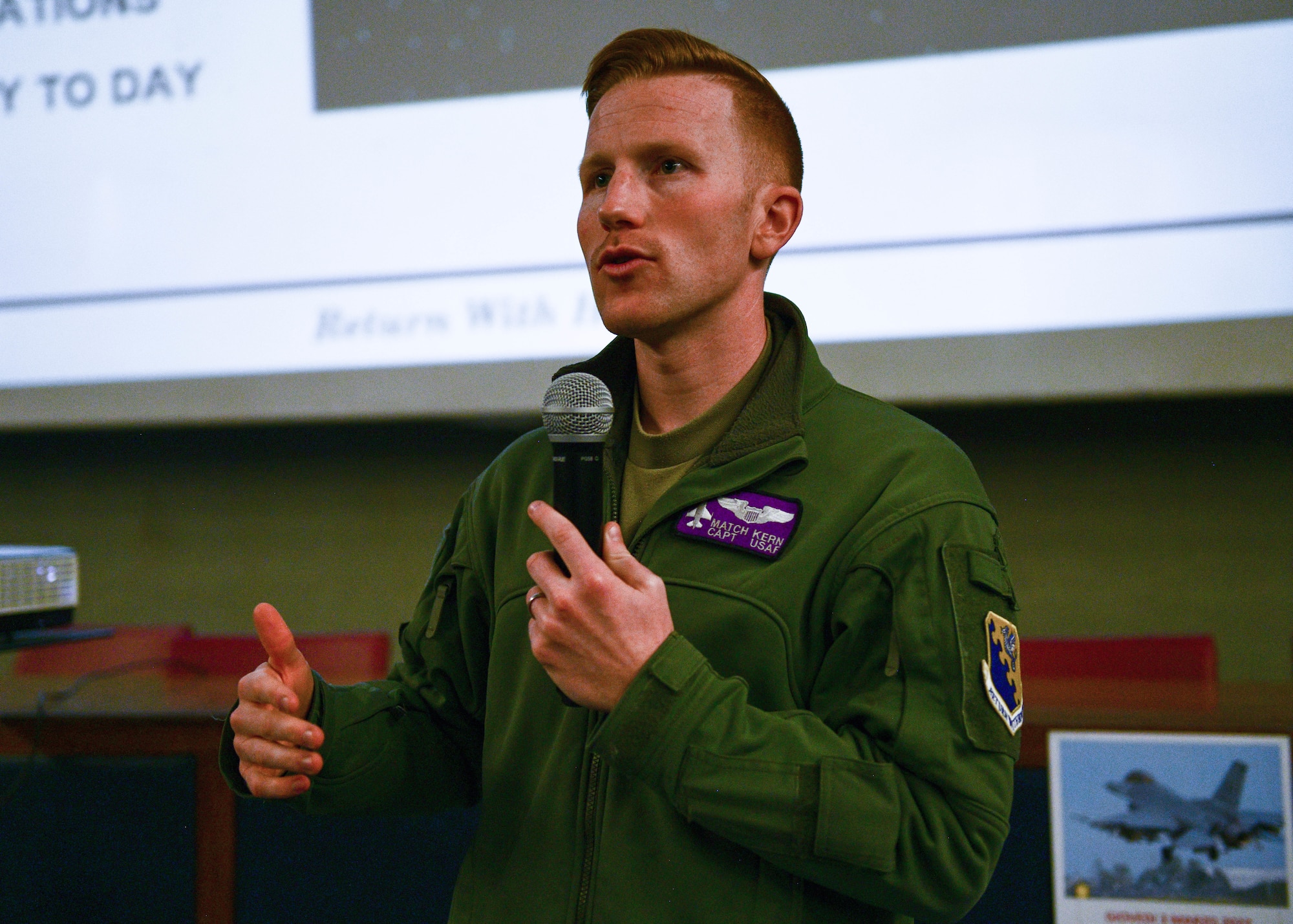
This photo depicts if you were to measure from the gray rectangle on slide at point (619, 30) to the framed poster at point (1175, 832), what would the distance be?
1696 mm

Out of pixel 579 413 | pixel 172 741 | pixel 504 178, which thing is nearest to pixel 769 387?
pixel 579 413

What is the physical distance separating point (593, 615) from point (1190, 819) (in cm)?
101

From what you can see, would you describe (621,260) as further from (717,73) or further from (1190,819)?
(1190,819)

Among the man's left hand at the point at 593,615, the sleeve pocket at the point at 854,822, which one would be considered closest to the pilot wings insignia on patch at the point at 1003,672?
the sleeve pocket at the point at 854,822

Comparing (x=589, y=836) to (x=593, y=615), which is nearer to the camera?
(x=593, y=615)

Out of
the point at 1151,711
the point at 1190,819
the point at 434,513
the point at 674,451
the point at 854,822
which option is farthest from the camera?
the point at 434,513

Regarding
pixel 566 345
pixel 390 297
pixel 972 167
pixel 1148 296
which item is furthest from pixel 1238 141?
pixel 390 297

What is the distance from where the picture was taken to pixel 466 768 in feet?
3.34

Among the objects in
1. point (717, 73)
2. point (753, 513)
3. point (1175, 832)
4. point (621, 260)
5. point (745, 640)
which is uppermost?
point (717, 73)

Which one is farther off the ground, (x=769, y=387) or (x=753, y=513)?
(x=769, y=387)

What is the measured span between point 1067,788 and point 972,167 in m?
1.52

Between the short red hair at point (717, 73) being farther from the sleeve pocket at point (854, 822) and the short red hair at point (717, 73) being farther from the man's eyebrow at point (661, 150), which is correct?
the sleeve pocket at point (854, 822)

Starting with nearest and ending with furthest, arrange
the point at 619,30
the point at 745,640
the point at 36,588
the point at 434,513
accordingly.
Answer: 1. the point at 745,640
2. the point at 36,588
3. the point at 619,30
4. the point at 434,513

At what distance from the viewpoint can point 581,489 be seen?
2.44 ft
